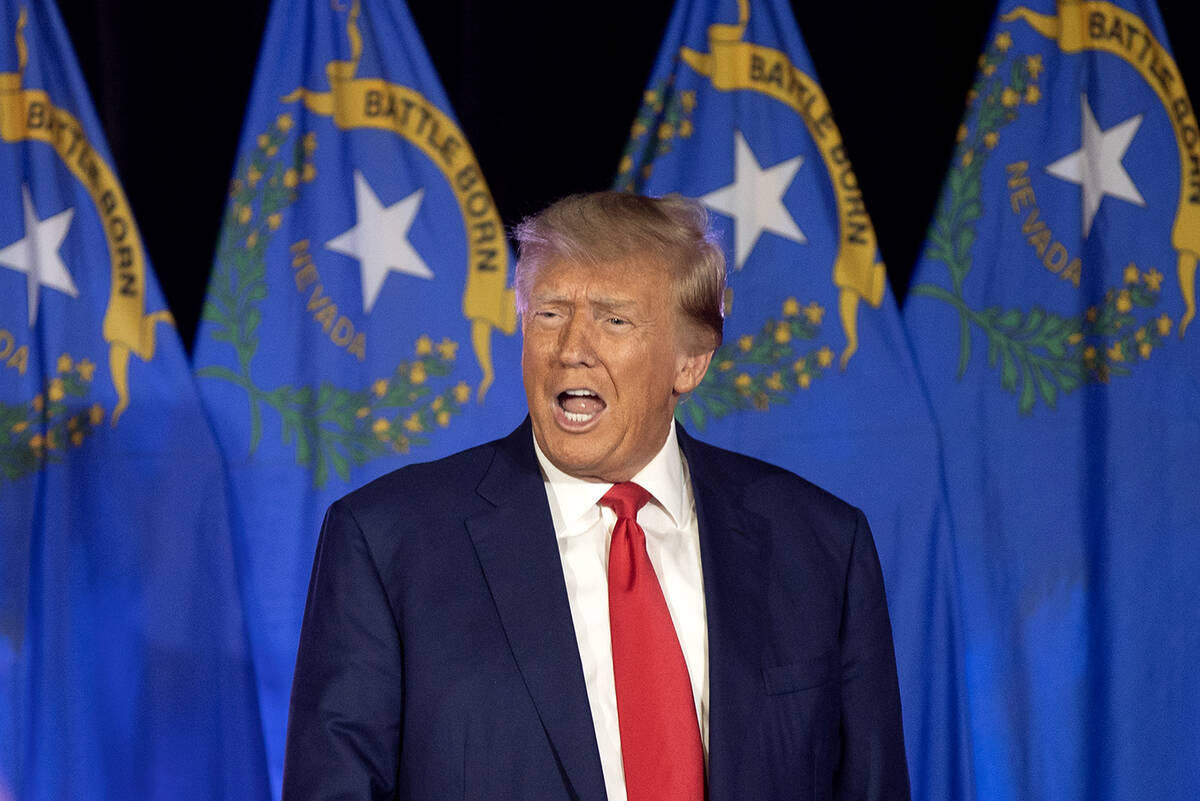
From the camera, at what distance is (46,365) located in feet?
9.48

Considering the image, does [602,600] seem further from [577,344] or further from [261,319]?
[261,319]

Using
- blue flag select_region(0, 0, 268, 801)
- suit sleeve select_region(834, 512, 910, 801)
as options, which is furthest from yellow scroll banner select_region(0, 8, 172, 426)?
suit sleeve select_region(834, 512, 910, 801)

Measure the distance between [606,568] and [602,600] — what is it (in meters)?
0.04

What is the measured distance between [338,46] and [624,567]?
187 cm

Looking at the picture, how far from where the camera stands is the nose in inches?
67.3

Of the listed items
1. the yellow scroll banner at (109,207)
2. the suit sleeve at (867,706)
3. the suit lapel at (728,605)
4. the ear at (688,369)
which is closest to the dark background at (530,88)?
the yellow scroll banner at (109,207)

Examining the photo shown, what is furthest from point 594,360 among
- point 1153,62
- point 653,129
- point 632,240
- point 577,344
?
point 1153,62

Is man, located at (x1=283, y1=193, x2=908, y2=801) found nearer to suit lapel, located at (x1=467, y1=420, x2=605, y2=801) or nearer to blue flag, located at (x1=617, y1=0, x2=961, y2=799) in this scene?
suit lapel, located at (x1=467, y1=420, x2=605, y2=801)

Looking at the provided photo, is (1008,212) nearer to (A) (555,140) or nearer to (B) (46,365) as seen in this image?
(A) (555,140)

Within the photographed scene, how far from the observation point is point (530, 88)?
323cm

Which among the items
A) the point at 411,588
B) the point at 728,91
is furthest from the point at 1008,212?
the point at 411,588

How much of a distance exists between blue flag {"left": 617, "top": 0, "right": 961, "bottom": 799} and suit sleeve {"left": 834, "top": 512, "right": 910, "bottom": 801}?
1.34 m

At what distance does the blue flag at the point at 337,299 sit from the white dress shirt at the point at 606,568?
134cm

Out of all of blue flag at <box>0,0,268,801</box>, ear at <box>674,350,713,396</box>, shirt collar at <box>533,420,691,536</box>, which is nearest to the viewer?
shirt collar at <box>533,420,691,536</box>
